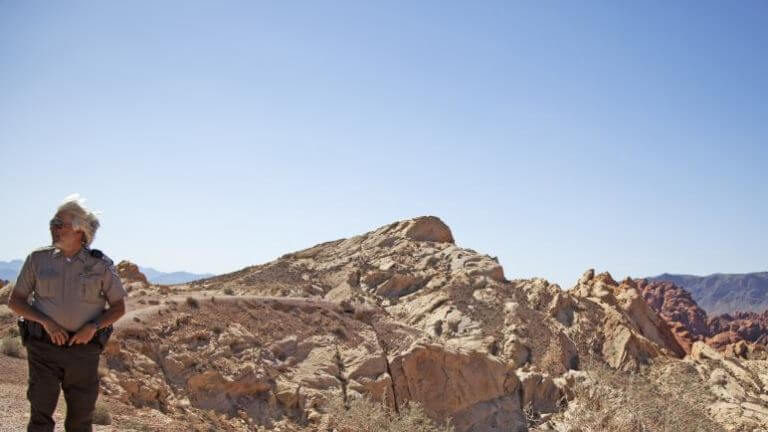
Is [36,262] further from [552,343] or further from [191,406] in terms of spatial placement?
[552,343]

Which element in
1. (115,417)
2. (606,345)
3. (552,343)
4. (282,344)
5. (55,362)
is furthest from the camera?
(606,345)

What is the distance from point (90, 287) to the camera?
466cm

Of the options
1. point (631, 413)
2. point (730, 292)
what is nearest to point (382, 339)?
point (631, 413)

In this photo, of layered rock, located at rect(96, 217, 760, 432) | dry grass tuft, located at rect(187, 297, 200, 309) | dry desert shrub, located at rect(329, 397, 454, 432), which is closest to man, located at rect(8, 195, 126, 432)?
layered rock, located at rect(96, 217, 760, 432)

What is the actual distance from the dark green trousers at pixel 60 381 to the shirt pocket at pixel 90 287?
1.18ft

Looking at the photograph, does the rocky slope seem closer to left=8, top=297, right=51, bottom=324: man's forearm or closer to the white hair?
the white hair

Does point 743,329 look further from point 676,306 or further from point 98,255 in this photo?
point 98,255

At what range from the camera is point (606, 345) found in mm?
28141

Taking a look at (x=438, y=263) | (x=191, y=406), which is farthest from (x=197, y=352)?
(x=438, y=263)

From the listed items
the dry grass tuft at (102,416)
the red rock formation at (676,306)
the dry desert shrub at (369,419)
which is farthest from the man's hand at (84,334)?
the red rock formation at (676,306)

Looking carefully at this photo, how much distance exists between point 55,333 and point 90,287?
1.37ft

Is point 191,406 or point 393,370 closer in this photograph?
point 191,406

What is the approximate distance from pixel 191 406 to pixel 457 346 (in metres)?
12.1

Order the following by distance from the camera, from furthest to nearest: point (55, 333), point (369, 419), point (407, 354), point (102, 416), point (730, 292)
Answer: point (730, 292)
point (407, 354)
point (369, 419)
point (102, 416)
point (55, 333)
